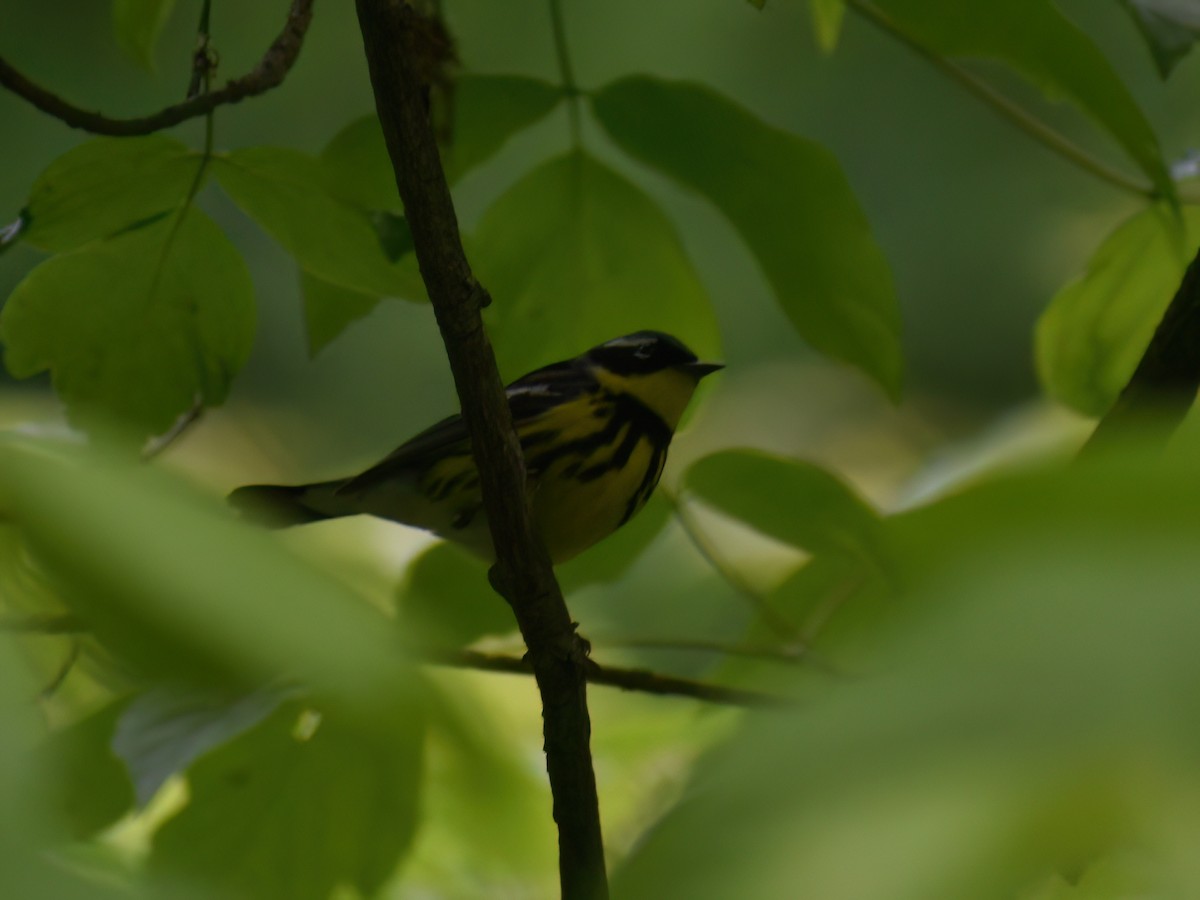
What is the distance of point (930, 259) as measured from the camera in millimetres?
2869

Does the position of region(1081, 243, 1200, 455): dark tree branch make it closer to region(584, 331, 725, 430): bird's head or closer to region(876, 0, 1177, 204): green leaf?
region(876, 0, 1177, 204): green leaf

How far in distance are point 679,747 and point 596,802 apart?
161mm

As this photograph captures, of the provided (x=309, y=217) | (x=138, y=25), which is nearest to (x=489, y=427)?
(x=309, y=217)

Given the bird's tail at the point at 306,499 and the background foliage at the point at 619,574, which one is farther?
the bird's tail at the point at 306,499

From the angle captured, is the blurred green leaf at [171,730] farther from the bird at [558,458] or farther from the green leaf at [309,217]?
the bird at [558,458]

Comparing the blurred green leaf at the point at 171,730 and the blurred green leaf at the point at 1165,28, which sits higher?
the blurred green leaf at the point at 1165,28

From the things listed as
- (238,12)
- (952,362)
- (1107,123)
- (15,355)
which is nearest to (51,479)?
(15,355)

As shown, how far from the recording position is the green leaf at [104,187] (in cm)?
48

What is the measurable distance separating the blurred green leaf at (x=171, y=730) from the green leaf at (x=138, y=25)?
0.96ft

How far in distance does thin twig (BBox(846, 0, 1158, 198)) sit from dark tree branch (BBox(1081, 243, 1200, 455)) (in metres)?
0.07

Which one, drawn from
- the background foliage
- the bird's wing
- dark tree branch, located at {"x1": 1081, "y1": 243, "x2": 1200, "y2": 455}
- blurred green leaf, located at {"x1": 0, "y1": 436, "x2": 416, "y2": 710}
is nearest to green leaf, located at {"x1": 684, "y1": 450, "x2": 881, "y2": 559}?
the background foliage

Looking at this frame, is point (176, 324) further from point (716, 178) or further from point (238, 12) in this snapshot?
point (238, 12)

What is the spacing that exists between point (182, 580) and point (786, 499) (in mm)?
378

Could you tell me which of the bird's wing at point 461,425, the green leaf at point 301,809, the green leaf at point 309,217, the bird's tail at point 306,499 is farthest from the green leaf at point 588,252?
the bird's tail at point 306,499
